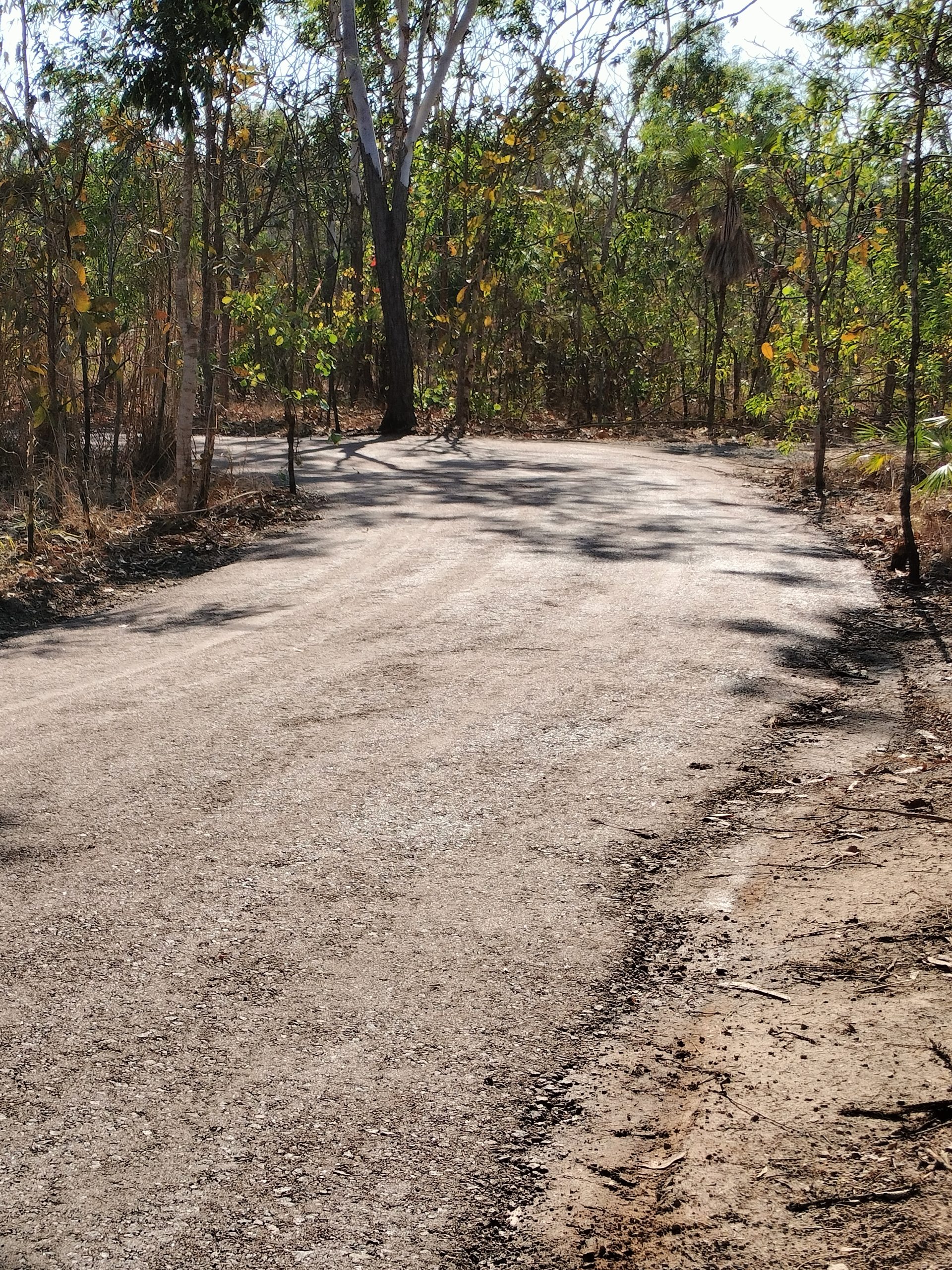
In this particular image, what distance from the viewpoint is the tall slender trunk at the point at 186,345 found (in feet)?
36.0

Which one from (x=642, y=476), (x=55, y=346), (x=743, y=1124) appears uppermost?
(x=55, y=346)

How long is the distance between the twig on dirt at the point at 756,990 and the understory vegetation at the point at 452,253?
544 cm

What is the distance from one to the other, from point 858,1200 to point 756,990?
2.98 feet

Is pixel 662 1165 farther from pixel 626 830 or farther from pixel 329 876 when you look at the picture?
pixel 626 830

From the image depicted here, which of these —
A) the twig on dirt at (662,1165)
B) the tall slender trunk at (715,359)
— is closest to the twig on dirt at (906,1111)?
the twig on dirt at (662,1165)

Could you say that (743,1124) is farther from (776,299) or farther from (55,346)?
(776,299)

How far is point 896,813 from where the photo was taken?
4.64 m

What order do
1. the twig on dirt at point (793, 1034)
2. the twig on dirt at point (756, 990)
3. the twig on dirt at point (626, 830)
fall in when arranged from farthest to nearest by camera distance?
the twig on dirt at point (626, 830) < the twig on dirt at point (756, 990) < the twig on dirt at point (793, 1034)

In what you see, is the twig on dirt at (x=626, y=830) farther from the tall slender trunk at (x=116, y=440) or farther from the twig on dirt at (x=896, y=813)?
the tall slender trunk at (x=116, y=440)

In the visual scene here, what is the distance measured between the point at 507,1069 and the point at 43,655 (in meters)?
5.27

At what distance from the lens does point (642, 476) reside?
53.5ft

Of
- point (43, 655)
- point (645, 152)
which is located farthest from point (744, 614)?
point (645, 152)

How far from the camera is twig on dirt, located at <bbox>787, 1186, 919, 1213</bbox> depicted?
2.49 meters

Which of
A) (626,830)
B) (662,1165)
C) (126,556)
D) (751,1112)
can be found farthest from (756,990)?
(126,556)
